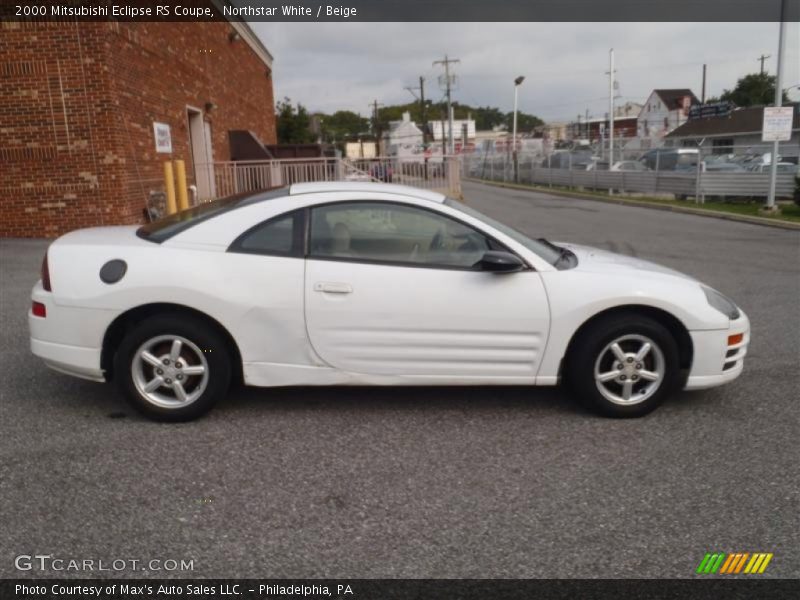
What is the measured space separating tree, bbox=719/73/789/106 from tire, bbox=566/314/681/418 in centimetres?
9045

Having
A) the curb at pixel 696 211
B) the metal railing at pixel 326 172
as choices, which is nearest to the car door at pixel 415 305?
the metal railing at pixel 326 172

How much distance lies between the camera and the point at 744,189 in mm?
21531

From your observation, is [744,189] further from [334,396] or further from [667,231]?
[334,396]

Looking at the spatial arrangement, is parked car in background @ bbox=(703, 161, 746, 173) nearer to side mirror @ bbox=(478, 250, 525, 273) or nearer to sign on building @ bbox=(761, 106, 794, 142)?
sign on building @ bbox=(761, 106, 794, 142)

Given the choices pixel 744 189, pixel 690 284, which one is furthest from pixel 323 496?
pixel 744 189

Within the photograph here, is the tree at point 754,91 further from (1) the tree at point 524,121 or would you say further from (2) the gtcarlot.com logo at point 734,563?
(2) the gtcarlot.com logo at point 734,563

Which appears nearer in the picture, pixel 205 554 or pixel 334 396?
pixel 205 554

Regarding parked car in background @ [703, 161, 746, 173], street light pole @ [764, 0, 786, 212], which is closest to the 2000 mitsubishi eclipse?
street light pole @ [764, 0, 786, 212]

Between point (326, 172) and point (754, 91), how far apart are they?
86.9 m

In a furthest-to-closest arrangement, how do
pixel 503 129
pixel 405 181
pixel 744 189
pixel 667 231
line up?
pixel 503 129 < pixel 744 189 < pixel 405 181 < pixel 667 231

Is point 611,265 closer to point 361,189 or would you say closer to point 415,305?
point 415,305

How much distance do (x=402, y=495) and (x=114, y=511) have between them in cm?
135

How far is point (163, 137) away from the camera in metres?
14.3
